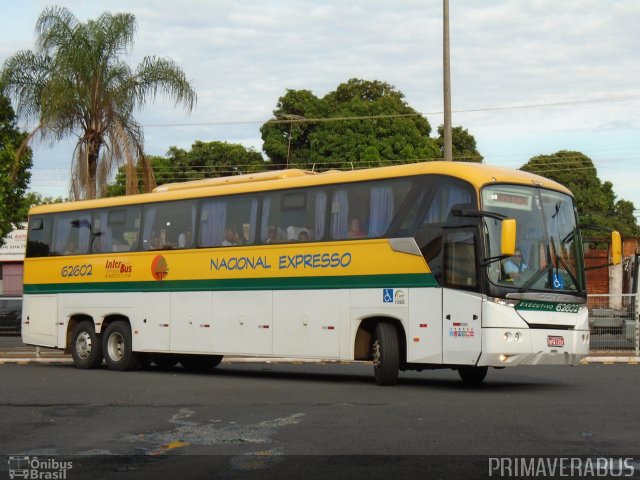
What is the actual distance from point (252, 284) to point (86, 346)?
560 cm

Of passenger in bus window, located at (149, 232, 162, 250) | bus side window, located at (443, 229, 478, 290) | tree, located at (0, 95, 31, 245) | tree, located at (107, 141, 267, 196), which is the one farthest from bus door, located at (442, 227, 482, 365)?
tree, located at (107, 141, 267, 196)

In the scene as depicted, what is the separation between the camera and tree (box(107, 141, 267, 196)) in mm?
68188

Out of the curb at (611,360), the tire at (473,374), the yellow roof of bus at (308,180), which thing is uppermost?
the yellow roof of bus at (308,180)

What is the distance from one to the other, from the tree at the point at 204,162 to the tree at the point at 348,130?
546 centimetres

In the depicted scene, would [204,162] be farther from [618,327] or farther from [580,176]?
[618,327]

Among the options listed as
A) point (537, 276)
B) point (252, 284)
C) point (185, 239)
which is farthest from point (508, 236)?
point (185, 239)

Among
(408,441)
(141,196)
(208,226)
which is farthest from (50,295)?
(408,441)

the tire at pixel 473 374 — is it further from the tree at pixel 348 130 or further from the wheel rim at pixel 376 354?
the tree at pixel 348 130

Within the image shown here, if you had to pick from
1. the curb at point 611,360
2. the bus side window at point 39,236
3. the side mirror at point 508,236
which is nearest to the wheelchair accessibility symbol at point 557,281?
the side mirror at point 508,236

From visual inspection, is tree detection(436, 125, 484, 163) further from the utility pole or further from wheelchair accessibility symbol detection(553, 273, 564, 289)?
wheelchair accessibility symbol detection(553, 273, 564, 289)

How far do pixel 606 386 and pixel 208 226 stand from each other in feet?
26.3

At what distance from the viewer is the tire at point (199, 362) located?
76.1 ft

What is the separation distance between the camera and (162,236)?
71.7ft

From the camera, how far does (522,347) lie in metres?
16.2
